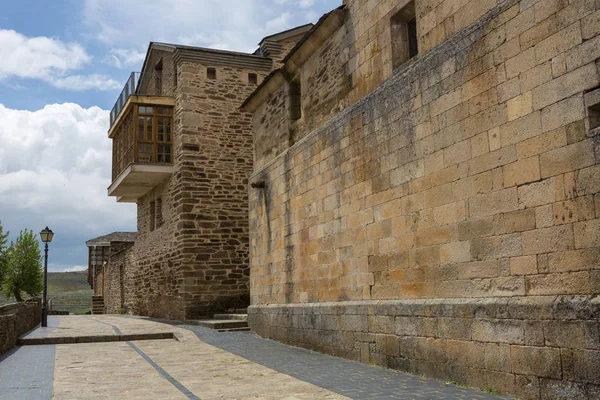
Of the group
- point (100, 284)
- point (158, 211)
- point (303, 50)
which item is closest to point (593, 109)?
point (303, 50)

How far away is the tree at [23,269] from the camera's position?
4100cm

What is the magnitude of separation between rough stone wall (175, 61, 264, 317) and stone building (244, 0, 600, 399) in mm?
6339

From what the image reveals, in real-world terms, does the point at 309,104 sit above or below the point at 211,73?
below

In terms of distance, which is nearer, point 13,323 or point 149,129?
point 13,323

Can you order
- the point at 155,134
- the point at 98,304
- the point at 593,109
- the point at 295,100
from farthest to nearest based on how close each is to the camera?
the point at 98,304, the point at 155,134, the point at 295,100, the point at 593,109

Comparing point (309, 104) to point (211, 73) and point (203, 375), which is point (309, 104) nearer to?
point (203, 375)

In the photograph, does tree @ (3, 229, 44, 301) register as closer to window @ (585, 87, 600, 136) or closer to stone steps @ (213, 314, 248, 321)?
stone steps @ (213, 314, 248, 321)

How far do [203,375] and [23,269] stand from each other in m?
38.9

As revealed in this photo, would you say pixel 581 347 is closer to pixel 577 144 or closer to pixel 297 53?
pixel 577 144

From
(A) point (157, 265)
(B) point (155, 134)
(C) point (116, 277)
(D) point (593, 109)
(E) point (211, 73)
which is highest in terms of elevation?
(E) point (211, 73)

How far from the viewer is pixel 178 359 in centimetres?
880

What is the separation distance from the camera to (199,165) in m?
17.0

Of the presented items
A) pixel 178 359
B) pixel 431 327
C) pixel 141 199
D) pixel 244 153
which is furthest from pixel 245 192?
pixel 431 327

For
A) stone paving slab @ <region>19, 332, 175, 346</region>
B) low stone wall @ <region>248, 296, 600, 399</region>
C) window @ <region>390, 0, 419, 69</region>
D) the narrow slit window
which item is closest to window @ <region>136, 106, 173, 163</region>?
the narrow slit window
